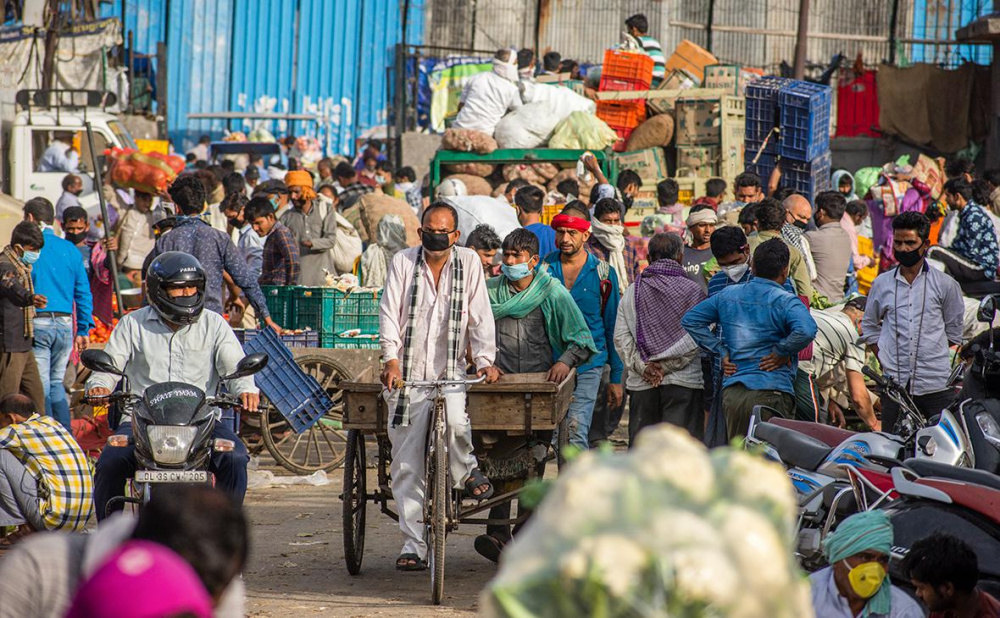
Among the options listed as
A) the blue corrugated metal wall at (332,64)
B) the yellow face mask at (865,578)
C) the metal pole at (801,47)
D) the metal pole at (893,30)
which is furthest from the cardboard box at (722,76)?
the yellow face mask at (865,578)

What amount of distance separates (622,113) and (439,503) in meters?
11.0

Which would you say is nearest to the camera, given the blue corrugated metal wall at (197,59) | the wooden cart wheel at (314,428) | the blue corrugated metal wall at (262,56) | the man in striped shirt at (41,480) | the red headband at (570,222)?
the man in striped shirt at (41,480)

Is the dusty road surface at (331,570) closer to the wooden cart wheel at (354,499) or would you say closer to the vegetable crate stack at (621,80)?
the wooden cart wheel at (354,499)

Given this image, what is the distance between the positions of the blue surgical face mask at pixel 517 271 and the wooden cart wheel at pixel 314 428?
305 cm

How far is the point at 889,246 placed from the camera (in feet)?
45.4

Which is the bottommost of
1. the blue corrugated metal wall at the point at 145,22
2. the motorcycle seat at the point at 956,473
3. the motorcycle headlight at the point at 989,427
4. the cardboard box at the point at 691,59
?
the motorcycle seat at the point at 956,473

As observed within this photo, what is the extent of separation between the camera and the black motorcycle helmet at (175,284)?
6.28m

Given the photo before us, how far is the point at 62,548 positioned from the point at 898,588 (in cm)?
287

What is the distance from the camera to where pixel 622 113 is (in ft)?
55.2

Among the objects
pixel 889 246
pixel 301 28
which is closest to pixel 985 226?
pixel 889 246

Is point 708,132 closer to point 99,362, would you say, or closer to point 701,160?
point 701,160

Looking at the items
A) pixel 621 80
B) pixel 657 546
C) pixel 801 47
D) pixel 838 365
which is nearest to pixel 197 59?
pixel 621 80

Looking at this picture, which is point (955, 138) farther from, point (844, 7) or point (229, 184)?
point (229, 184)

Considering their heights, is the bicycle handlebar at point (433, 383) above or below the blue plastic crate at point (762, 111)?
below
